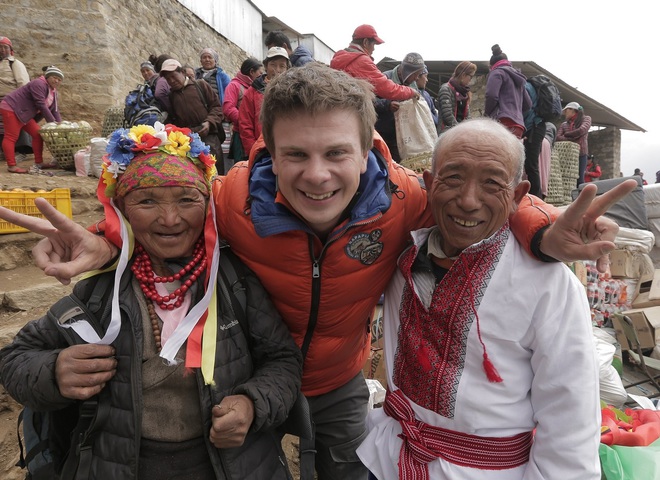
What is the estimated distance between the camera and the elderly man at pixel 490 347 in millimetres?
1160

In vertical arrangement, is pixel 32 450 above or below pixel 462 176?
below

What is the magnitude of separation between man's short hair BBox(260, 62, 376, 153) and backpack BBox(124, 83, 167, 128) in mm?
3661

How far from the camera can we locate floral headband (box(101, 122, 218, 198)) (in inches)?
60.4

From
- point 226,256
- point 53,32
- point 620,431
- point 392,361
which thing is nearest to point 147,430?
point 226,256

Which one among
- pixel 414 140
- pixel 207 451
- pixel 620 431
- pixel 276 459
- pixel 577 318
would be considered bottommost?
pixel 620 431

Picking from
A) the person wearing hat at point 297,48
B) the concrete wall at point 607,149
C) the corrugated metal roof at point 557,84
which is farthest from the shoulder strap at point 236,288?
the concrete wall at point 607,149

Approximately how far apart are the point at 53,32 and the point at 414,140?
7.99 m

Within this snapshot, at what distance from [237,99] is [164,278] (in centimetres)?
418

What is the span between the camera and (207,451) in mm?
1396

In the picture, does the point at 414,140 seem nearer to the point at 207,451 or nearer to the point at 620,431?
the point at 620,431

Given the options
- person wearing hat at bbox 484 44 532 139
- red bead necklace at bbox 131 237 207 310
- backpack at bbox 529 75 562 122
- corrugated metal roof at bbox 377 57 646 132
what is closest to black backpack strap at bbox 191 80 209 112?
person wearing hat at bbox 484 44 532 139

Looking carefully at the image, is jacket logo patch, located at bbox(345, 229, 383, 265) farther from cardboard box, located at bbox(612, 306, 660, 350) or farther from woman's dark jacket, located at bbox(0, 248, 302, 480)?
cardboard box, located at bbox(612, 306, 660, 350)

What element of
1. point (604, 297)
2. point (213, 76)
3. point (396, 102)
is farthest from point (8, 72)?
point (604, 297)

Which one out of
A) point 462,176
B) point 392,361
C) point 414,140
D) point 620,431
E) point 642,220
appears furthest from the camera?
point 642,220
